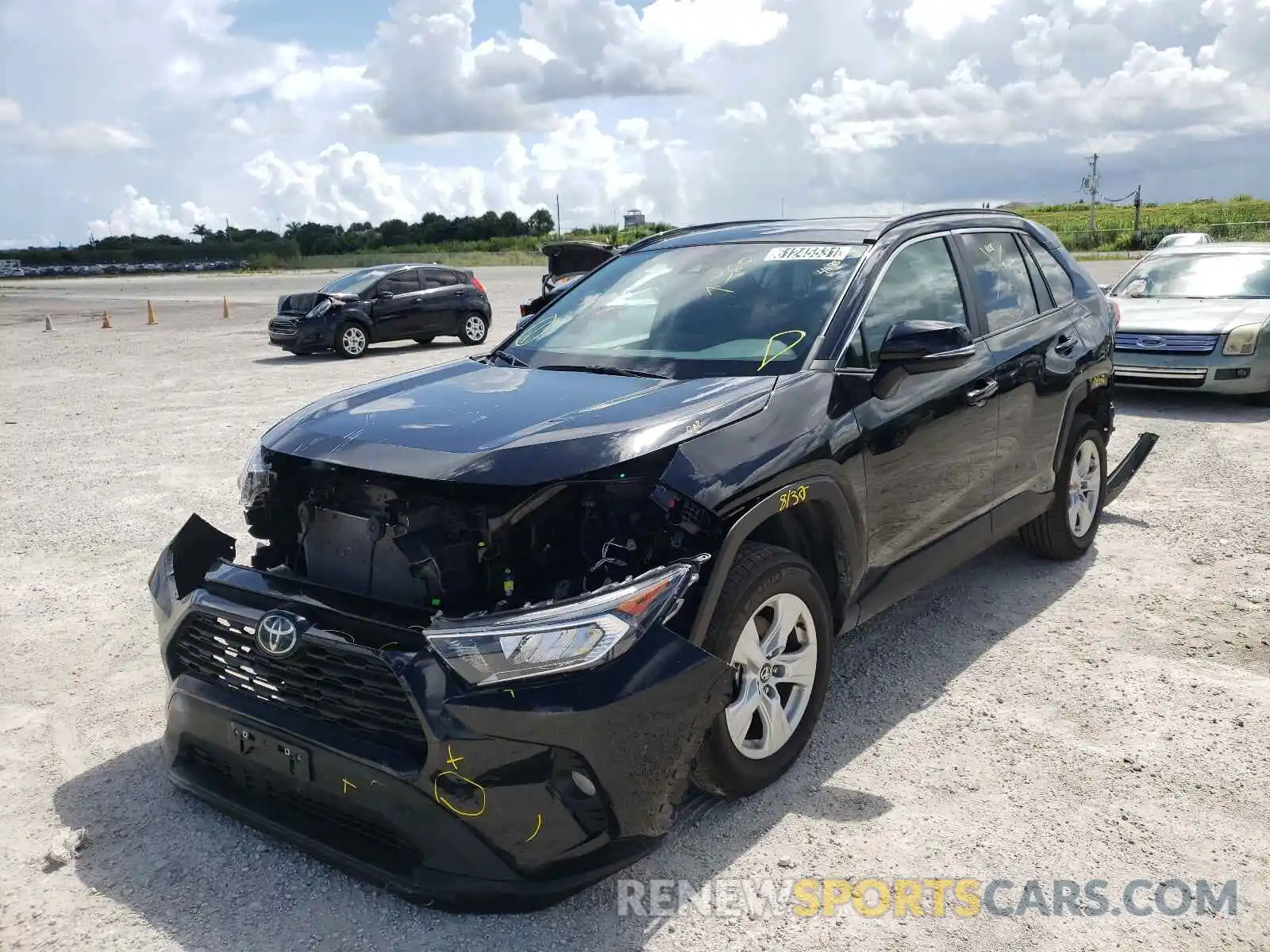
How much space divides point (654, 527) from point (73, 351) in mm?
19560

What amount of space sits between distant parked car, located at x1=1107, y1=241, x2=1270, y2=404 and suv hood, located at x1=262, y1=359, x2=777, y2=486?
8233 mm

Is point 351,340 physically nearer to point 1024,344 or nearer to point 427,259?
point 1024,344

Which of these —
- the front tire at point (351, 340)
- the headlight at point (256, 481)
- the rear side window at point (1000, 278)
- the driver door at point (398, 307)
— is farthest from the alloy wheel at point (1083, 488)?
the driver door at point (398, 307)

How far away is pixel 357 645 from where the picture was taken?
2.81m

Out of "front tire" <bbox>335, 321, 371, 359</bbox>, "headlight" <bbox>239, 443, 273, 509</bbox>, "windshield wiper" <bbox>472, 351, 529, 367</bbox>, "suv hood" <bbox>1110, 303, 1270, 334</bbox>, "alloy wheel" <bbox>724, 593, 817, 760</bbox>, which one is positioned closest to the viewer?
"alloy wheel" <bbox>724, 593, 817, 760</bbox>

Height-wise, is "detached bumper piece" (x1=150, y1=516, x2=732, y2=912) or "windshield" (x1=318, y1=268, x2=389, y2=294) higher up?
"windshield" (x1=318, y1=268, x2=389, y2=294)

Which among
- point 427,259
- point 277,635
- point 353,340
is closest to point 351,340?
point 353,340

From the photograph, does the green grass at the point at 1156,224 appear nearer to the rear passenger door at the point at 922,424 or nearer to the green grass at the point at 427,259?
the rear passenger door at the point at 922,424

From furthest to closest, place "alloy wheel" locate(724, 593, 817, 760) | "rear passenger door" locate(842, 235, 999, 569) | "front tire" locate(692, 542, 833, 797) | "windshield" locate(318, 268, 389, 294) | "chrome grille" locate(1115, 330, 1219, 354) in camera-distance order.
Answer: "windshield" locate(318, 268, 389, 294) → "chrome grille" locate(1115, 330, 1219, 354) → "rear passenger door" locate(842, 235, 999, 569) → "alloy wheel" locate(724, 593, 817, 760) → "front tire" locate(692, 542, 833, 797)

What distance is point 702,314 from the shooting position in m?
4.22

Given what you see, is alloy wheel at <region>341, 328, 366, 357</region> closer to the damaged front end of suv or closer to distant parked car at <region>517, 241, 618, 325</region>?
A: distant parked car at <region>517, 241, 618, 325</region>

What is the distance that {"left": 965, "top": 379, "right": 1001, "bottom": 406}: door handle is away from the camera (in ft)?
14.6

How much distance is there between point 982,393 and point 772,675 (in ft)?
6.04

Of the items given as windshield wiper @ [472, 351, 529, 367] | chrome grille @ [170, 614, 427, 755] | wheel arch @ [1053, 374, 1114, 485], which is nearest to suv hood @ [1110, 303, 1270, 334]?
wheel arch @ [1053, 374, 1114, 485]
